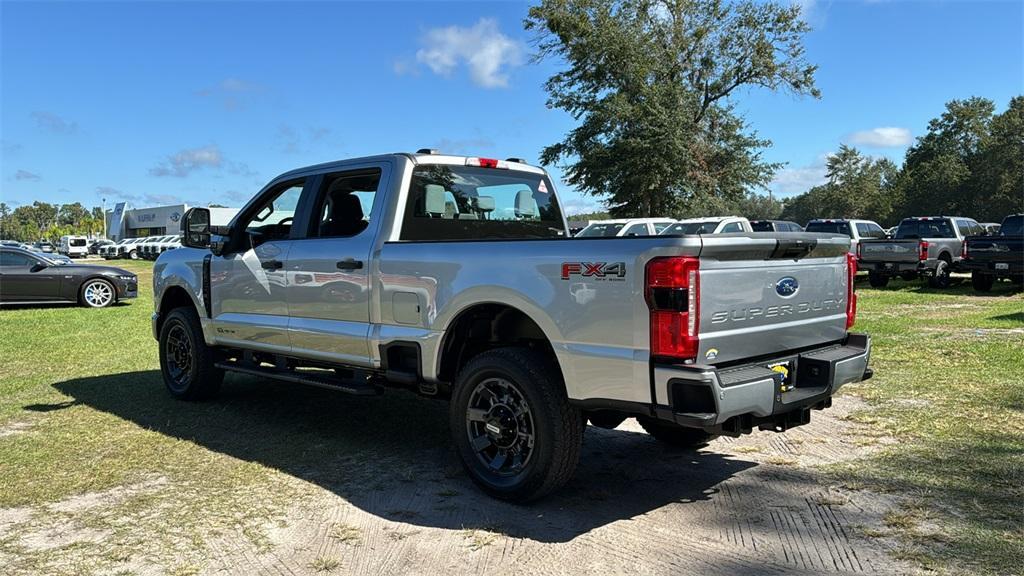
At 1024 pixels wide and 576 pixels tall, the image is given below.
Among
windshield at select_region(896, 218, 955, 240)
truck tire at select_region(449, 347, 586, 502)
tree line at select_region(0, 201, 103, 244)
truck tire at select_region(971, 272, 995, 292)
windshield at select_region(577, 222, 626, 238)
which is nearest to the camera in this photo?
truck tire at select_region(449, 347, 586, 502)

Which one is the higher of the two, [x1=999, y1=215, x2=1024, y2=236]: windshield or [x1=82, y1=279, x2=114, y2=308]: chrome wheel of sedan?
[x1=999, y1=215, x2=1024, y2=236]: windshield

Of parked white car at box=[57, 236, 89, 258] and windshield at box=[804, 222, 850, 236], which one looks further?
parked white car at box=[57, 236, 89, 258]

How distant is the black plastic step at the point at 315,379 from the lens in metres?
5.34

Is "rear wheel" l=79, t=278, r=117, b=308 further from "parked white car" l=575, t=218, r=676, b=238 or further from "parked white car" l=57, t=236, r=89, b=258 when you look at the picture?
"parked white car" l=57, t=236, r=89, b=258

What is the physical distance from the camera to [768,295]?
410cm

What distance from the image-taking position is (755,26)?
116 ft

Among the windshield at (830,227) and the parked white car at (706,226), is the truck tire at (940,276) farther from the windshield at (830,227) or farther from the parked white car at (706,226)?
the parked white car at (706,226)

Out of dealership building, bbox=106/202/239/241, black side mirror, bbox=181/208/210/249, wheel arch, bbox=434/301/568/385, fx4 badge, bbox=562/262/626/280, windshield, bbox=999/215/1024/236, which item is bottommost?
wheel arch, bbox=434/301/568/385

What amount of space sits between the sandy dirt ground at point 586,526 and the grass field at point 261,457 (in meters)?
0.08

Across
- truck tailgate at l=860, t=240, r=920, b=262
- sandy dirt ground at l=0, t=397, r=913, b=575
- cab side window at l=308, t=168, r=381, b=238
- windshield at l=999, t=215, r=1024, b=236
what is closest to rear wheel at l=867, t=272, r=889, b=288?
truck tailgate at l=860, t=240, r=920, b=262

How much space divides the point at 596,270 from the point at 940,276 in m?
18.1

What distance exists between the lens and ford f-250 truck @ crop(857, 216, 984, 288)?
733 inches

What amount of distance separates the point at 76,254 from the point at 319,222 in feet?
223

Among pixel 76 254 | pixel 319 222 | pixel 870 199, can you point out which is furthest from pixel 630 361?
pixel 870 199
